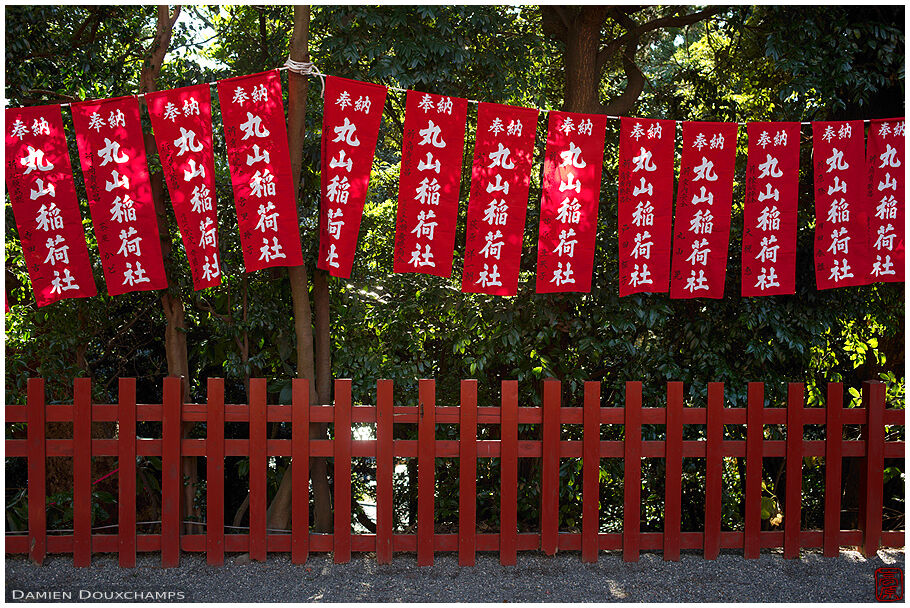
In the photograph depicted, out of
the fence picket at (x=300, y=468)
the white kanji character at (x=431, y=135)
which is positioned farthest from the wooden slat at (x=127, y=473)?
the white kanji character at (x=431, y=135)

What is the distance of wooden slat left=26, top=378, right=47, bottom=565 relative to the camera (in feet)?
13.6

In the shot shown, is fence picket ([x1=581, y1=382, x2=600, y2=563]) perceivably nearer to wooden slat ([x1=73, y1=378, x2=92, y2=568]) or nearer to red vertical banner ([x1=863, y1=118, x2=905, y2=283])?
red vertical banner ([x1=863, y1=118, x2=905, y2=283])

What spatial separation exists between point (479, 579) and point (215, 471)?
67.7 inches

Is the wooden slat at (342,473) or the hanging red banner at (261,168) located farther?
the hanging red banner at (261,168)

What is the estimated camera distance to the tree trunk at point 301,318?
4.71 metres

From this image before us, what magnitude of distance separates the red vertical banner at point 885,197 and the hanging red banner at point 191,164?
14.4 feet

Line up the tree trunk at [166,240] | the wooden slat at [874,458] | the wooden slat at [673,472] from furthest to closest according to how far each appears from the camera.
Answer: the tree trunk at [166,240]
the wooden slat at [874,458]
the wooden slat at [673,472]

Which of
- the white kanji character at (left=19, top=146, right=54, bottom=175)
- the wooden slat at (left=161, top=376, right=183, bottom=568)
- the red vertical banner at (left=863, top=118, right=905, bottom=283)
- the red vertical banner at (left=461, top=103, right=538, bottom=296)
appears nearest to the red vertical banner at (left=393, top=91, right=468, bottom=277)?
the red vertical banner at (left=461, top=103, right=538, bottom=296)

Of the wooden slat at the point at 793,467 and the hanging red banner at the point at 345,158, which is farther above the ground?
the hanging red banner at the point at 345,158

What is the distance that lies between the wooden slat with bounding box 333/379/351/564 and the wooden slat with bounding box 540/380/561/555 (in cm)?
121

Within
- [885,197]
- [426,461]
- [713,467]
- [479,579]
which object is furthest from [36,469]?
[885,197]

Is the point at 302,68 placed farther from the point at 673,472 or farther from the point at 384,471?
the point at 673,472

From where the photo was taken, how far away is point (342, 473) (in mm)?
4297

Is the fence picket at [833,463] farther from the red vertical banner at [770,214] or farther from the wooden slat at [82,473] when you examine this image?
the wooden slat at [82,473]
